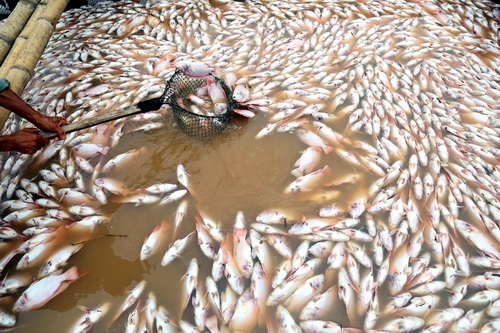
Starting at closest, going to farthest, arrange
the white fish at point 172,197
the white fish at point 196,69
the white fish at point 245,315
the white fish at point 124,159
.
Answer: the white fish at point 245,315 < the white fish at point 172,197 < the white fish at point 124,159 < the white fish at point 196,69

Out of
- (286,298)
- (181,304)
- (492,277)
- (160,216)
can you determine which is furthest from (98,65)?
(492,277)

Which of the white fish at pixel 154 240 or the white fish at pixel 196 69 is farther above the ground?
the white fish at pixel 196 69

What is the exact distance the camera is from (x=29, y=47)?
3564 mm

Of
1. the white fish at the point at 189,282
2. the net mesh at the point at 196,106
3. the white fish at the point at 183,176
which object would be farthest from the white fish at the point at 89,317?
the net mesh at the point at 196,106

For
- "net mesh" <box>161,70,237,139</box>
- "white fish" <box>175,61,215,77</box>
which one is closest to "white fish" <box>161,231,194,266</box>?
"net mesh" <box>161,70,237,139</box>

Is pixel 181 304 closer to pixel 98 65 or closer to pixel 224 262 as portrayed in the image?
pixel 224 262

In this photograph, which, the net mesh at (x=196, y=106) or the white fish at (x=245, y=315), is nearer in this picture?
the white fish at (x=245, y=315)

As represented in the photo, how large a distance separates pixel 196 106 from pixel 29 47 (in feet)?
5.04

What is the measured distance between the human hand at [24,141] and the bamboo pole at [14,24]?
110 centimetres

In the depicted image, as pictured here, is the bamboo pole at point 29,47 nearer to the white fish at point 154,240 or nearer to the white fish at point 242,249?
the white fish at point 154,240

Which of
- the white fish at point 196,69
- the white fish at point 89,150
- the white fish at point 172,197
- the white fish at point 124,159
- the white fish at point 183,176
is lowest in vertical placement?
the white fish at point 172,197

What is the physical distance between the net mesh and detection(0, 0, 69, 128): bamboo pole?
1.14 meters

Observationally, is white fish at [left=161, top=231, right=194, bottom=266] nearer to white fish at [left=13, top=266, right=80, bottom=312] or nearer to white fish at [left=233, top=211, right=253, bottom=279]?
white fish at [left=233, top=211, right=253, bottom=279]

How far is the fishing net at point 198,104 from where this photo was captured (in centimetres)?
368
